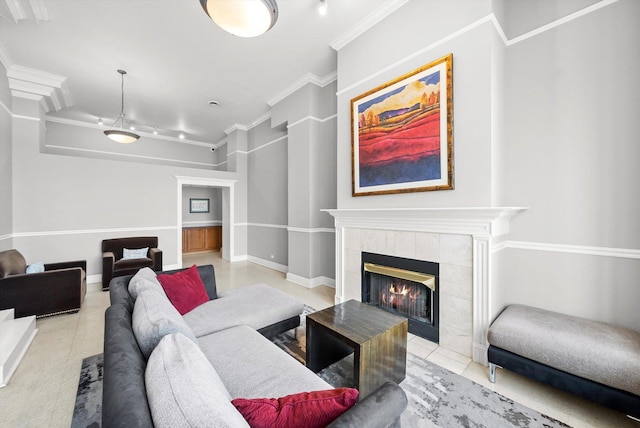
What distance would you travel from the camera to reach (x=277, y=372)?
1408 millimetres

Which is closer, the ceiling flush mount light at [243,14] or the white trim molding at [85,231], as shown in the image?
the ceiling flush mount light at [243,14]

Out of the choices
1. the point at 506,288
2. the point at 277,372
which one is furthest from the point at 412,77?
the point at 277,372

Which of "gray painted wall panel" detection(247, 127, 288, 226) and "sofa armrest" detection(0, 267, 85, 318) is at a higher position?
"gray painted wall panel" detection(247, 127, 288, 226)

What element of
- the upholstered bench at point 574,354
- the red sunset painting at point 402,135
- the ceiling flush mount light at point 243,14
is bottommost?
the upholstered bench at point 574,354

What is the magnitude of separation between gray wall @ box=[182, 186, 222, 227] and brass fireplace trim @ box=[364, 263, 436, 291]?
261 inches

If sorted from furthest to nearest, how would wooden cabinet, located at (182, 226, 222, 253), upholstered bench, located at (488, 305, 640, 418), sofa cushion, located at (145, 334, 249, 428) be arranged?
1. wooden cabinet, located at (182, 226, 222, 253)
2. upholstered bench, located at (488, 305, 640, 418)
3. sofa cushion, located at (145, 334, 249, 428)

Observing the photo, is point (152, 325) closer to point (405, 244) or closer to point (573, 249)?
point (405, 244)

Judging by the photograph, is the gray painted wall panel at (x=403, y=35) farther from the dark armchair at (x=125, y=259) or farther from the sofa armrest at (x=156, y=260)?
the dark armchair at (x=125, y=259)

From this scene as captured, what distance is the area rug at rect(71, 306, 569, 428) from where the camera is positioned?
1.61 metres

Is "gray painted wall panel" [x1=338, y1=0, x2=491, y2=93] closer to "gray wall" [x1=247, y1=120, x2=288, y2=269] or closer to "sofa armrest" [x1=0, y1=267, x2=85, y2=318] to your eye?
"gray wall" [x1=247, y1=120, x2=288, y2=269]

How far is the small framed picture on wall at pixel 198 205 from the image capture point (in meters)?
7.97

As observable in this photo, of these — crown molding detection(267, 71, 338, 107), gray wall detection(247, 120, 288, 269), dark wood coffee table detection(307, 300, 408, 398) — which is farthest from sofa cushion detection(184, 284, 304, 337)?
crown molding detection(267, 71, 338, 107)

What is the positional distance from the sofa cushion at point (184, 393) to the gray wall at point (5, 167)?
4.76 metres

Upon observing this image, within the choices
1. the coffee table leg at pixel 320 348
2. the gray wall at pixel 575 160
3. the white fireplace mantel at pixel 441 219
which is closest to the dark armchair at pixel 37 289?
the coffee table leg at pixel 320 348
